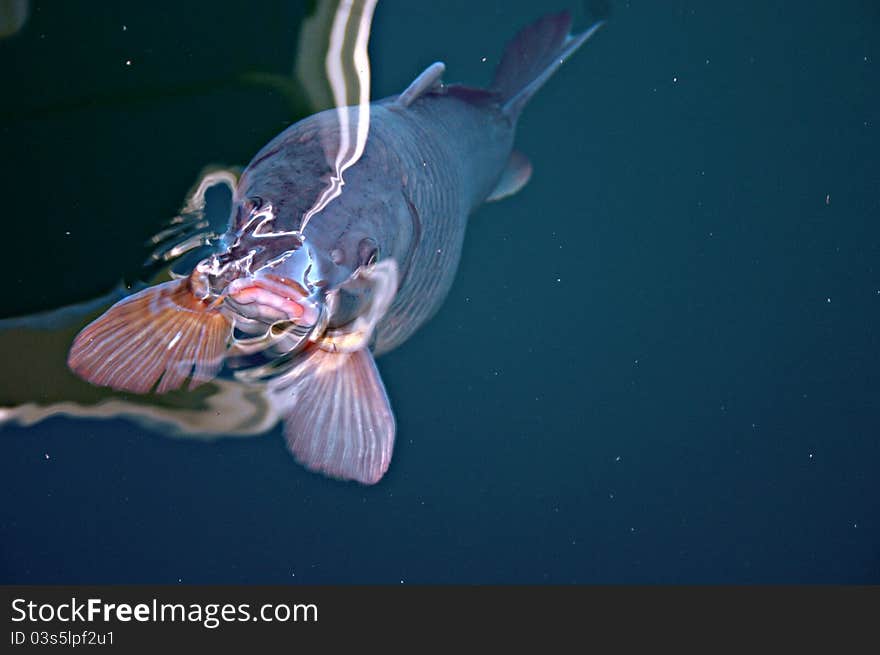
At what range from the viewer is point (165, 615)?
2.51m

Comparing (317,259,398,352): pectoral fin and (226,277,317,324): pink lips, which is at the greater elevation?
(226,277,317,324): pink lips

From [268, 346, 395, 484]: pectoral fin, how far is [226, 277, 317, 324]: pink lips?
38cm

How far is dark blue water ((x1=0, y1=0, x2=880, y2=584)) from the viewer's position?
2684 mm

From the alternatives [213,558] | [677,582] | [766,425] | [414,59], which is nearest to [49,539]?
[213,558]

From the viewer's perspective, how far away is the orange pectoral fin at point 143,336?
1763 millimetres

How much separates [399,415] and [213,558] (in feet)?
2.83

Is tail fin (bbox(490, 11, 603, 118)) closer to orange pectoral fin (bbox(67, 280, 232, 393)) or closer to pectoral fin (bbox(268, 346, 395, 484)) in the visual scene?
pectoral fin (bbox(268, 346, 395, 484))

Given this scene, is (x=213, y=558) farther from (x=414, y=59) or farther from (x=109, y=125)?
(x=414, y=59)

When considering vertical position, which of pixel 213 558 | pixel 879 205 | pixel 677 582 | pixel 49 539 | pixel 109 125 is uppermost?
pixel 109 125

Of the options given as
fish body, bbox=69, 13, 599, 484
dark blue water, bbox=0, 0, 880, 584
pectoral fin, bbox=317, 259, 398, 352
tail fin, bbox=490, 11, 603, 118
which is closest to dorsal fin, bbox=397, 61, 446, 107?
fish body, bbox=69, 13, 599, 484

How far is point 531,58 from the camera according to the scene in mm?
3383

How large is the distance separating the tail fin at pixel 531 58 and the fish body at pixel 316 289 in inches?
35.5

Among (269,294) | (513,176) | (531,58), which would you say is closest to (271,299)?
(269,294)

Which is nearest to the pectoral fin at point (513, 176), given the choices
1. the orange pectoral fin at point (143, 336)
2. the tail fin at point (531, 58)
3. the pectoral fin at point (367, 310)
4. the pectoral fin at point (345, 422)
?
the tail fin at point (531, 58)
